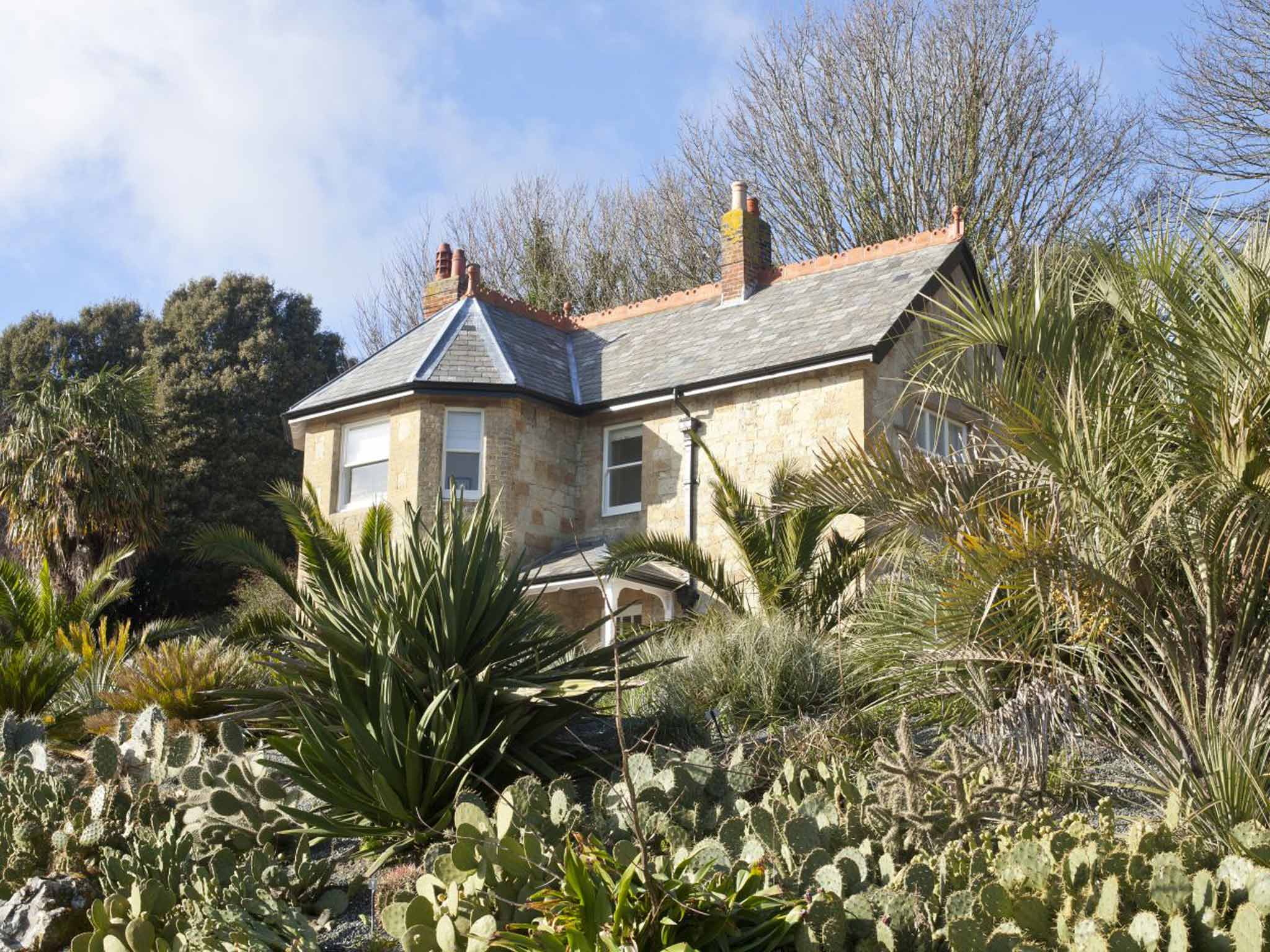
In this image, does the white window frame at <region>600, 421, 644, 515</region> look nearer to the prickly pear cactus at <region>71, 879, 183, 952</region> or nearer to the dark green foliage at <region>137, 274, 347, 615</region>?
the dark green foliage at <region>137, 274, 347, 615</region>

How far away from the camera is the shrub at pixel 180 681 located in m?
10.4

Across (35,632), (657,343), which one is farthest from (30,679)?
(657,343)

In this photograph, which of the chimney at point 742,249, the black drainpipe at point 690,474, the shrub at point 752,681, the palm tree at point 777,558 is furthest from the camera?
the chimney at point 742,249

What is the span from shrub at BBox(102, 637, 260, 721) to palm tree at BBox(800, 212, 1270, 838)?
5.04 m

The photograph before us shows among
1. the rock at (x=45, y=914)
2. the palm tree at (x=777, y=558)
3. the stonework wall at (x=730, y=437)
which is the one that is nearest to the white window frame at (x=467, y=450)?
the stonework wall at (x=730, y=437)

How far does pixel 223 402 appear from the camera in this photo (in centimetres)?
3014

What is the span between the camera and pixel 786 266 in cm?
2105

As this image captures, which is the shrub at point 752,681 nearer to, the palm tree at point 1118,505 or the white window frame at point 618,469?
the palm tree at point 1118,505

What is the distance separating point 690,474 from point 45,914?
1229 centimetres

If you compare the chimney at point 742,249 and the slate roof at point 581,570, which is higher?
the chimney at point 742,249

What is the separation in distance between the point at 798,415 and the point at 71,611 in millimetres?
8923

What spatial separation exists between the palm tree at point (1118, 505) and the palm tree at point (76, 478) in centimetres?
1645

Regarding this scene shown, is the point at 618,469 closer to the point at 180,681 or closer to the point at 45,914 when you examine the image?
the point at 180,681

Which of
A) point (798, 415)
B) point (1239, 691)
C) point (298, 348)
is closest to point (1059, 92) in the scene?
point (798, 415)
